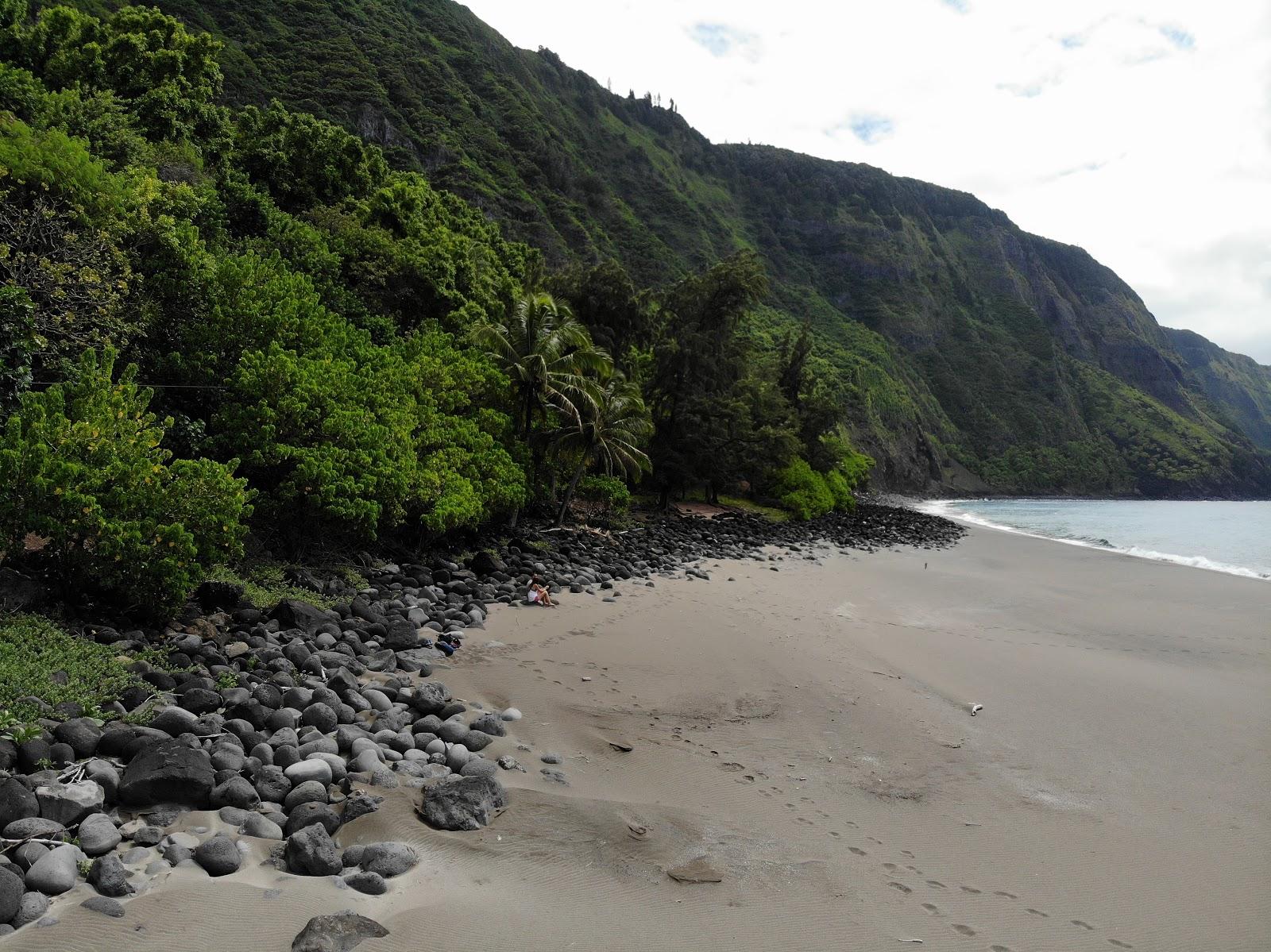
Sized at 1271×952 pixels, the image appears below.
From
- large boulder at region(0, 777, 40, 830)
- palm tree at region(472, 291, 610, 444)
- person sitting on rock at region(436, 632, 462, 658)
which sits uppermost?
palm tree at region(472, 291, 610, 444)

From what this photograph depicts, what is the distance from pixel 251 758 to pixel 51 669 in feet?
8.29

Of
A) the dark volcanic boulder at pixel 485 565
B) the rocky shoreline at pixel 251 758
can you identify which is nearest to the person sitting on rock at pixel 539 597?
the rocky shoreline at pixel 251 758

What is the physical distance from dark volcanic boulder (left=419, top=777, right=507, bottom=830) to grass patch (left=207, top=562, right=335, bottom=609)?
647cm

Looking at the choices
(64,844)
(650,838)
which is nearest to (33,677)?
(64,844)

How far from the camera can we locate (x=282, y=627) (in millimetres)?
9484

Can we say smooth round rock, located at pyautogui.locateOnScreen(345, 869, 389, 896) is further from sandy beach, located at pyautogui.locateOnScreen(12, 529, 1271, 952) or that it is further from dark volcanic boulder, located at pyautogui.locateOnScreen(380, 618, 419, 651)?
dark volcanic boulder, located at pyautogui.locateOnScreen(380, 618, 419, 651)

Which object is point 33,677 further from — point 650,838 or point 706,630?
point 706,630

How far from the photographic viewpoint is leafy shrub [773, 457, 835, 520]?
42.4m

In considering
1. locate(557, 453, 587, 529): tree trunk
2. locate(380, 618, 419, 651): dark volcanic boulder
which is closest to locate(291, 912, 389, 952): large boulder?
locate(380, 618, 419, 651): dark volcanic boulder

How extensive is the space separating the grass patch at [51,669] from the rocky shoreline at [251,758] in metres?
0.18

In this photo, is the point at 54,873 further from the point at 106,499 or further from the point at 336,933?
the point at 106,499

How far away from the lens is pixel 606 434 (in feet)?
83.3

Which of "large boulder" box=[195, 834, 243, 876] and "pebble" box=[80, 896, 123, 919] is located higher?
"pebble" box=[80, 896, 123, 919]

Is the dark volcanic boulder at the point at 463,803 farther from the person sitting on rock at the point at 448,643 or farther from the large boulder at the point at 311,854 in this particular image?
the person sitting on rock at the point at 448,643
